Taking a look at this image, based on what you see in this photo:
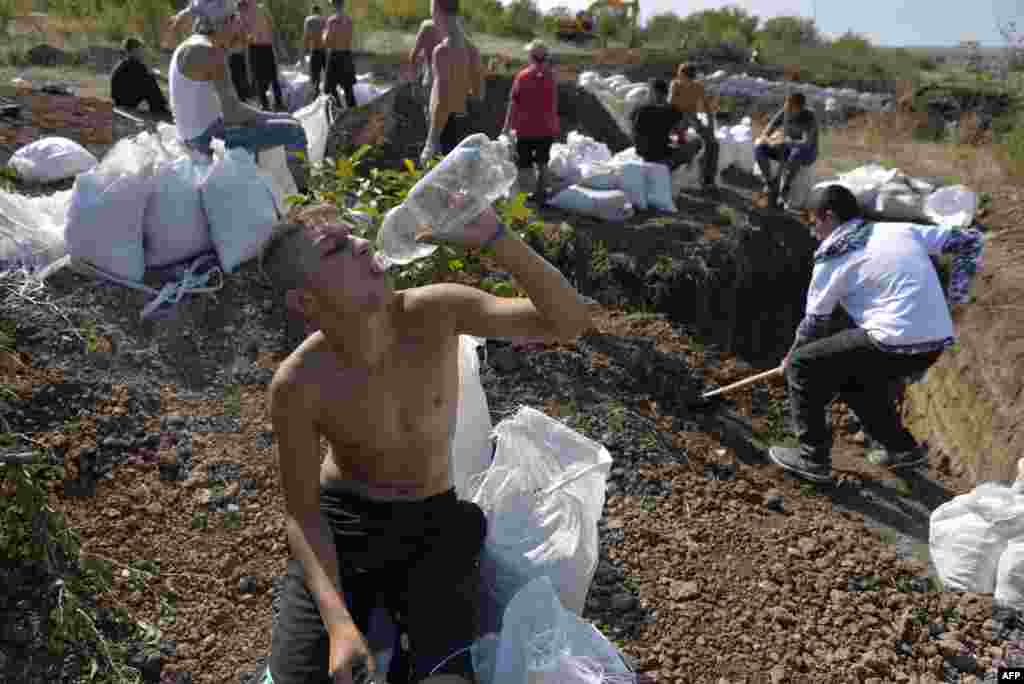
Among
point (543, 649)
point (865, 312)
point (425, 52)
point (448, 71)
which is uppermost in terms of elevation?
point (425, 52)

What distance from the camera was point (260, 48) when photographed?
22.1 feet

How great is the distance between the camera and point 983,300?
504cm

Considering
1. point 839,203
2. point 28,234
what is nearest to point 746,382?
point 839,203

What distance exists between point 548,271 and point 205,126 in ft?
10.2

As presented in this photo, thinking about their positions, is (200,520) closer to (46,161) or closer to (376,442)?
(376,442)

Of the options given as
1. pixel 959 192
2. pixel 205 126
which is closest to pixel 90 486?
pixel 205 126

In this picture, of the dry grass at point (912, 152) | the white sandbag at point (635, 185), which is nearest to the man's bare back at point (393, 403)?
the white sandbag at point (635, 185)

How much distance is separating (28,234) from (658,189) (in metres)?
4.44

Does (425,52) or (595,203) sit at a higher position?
(425,52)

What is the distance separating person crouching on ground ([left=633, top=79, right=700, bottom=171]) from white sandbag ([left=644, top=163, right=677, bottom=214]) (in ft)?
1.00

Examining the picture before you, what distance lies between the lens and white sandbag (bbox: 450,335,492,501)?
2.28m

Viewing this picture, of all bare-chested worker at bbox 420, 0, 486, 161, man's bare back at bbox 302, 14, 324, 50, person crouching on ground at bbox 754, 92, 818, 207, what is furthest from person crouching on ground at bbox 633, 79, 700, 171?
man's bare back at bbox 302, 14, 324, 50

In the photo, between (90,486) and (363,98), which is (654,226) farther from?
(90,486)

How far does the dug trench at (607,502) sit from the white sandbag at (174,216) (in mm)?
153
